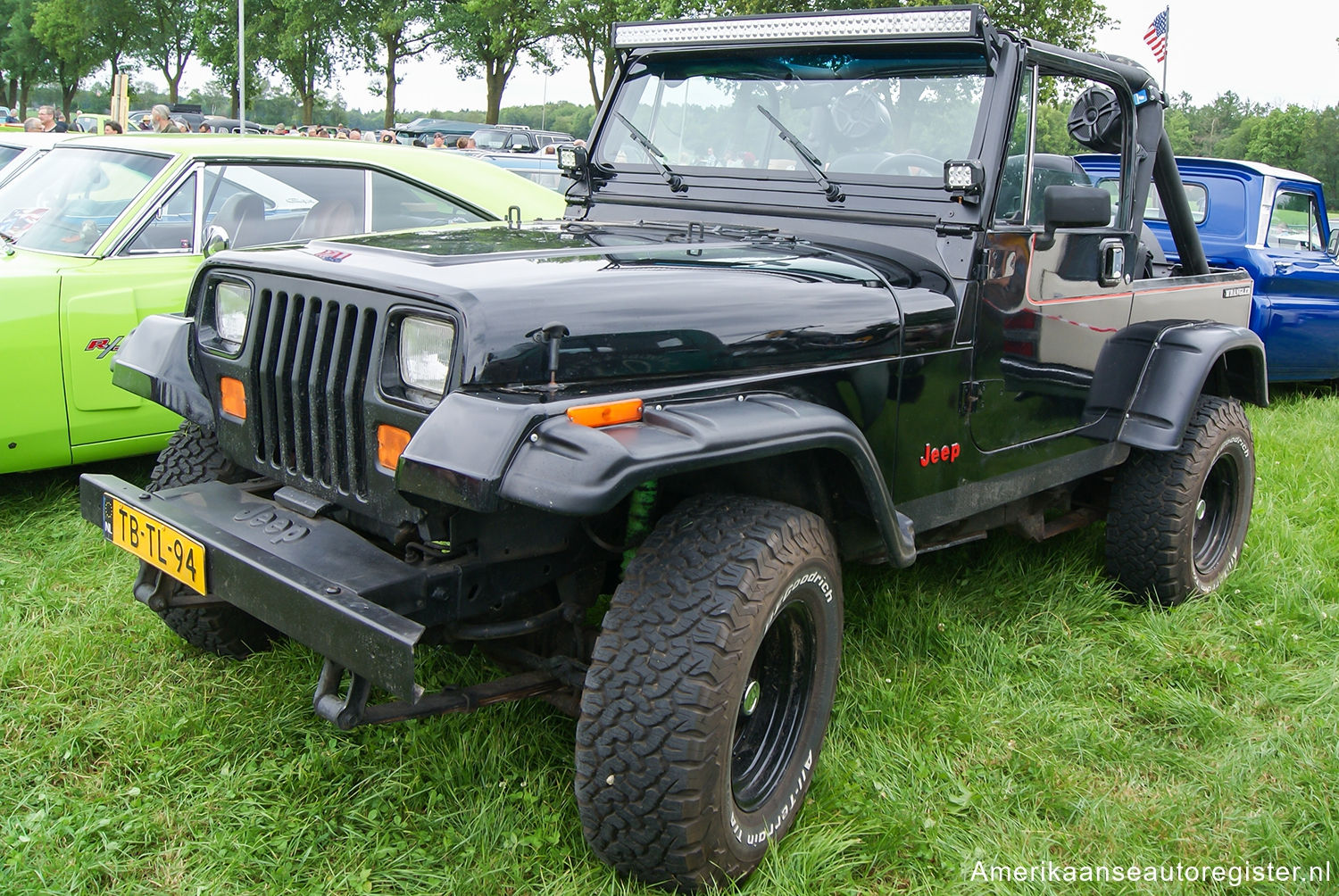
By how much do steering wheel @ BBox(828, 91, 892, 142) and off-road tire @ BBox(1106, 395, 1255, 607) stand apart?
1610 mm

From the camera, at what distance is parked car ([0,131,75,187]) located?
567 centimetres

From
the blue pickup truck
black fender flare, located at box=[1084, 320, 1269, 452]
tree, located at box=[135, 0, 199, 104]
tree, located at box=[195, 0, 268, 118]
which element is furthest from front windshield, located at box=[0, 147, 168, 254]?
tree, located at box=[135, 0, 199, 104]

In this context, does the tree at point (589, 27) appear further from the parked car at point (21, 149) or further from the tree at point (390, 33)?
the parked car at point (21, 149)

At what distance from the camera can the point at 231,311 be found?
268 centimetres

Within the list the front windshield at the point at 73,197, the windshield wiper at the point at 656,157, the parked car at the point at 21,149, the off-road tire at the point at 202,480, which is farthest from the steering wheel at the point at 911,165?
the parked car at the point at 21,149

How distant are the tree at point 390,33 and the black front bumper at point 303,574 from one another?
1313 inches

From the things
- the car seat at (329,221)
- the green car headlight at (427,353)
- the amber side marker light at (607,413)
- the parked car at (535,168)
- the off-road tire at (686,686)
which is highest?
the parked car at (535,168)

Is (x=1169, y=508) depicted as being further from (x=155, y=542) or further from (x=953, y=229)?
(x=155, y=542)

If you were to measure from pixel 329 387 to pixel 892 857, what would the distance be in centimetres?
169

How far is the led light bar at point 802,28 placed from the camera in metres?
2.95

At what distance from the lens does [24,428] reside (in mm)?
4191

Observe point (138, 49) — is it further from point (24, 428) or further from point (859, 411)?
point (859, 411)

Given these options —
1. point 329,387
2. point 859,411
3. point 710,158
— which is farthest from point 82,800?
point 710,158

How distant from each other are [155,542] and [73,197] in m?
3.29
